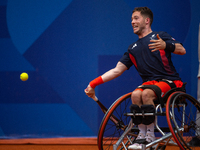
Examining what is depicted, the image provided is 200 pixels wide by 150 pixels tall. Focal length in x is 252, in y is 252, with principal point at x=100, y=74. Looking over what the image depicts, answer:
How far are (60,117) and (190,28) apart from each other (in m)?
1.94

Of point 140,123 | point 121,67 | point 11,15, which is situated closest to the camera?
point 140,123

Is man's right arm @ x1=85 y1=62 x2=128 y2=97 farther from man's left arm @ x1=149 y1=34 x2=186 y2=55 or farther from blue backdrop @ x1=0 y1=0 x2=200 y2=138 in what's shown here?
blue backdrop @ x1=0 y1=0 x2=200 y2=138

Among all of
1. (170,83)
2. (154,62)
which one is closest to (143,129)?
(170,83)

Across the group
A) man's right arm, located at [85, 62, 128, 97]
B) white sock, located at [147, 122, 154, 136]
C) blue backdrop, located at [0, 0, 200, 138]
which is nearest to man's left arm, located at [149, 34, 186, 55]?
man's right arm, located at [85, 62, 128, 97]

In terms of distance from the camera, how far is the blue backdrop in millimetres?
3125

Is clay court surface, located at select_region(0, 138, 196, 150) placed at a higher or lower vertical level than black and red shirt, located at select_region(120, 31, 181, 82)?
lower

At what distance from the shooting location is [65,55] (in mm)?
3188

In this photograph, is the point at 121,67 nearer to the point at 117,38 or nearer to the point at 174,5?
the point at 117,38

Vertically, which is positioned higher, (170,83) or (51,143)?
(170,83)

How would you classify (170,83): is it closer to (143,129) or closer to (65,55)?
(143,129)

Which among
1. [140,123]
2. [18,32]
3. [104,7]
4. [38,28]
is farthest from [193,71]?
[18,32]

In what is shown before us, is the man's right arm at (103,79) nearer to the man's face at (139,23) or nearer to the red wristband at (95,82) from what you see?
the red wristband at (95,82)

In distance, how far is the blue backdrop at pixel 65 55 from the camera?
10.3 ft

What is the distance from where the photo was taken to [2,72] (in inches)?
126
